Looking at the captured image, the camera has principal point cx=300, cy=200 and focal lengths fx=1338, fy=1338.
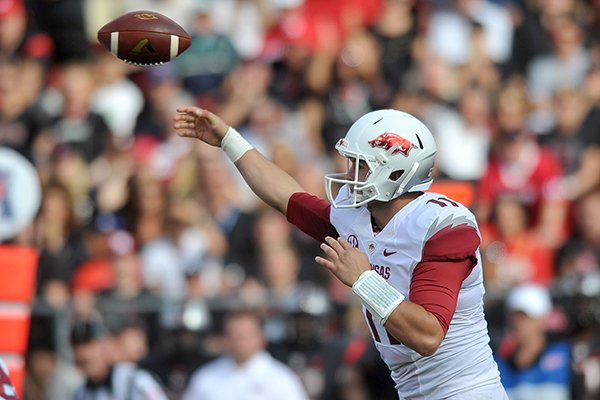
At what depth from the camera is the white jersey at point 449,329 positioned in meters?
5.51

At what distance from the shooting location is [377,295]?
5.21 metres

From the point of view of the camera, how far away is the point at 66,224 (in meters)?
10.5

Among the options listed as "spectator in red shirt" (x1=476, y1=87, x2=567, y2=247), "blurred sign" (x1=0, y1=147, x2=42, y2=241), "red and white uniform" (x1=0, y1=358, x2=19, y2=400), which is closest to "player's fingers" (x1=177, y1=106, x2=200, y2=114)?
"red and white uniform" (x1=0, y1=358, x2=19, y2=400)

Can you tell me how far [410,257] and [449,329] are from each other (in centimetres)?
38

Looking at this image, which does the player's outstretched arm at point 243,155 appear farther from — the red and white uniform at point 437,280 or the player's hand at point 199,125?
the red and white uniform at point 437,280

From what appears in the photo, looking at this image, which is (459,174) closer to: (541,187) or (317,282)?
(541,187)

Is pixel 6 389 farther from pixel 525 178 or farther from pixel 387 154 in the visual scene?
pixel 525 178

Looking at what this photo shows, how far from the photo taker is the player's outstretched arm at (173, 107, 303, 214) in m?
6.48

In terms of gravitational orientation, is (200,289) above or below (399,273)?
below

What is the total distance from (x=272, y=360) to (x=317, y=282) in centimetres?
117

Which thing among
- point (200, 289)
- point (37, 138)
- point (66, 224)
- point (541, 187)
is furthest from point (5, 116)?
point (541, 187)

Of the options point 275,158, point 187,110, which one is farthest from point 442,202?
point 275,158

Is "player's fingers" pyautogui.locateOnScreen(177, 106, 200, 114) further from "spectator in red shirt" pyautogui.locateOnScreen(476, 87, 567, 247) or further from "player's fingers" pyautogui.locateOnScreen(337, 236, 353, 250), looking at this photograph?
"spectator in red shirt" pyautogui.locateOnScreen(476, 87, 567, 247)

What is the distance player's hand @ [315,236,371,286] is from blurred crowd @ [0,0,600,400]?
2.46m
